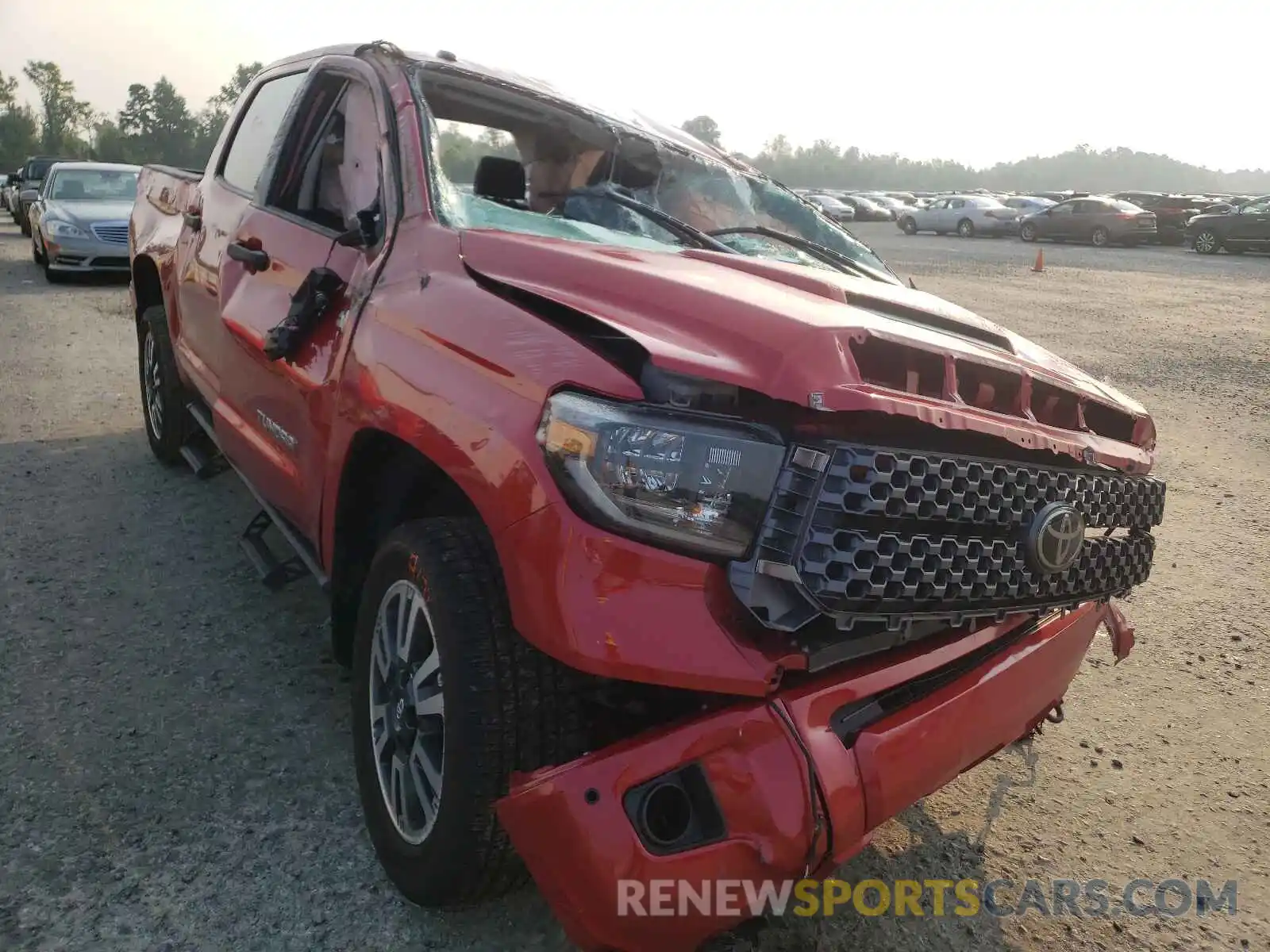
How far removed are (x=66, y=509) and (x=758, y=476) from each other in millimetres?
4186

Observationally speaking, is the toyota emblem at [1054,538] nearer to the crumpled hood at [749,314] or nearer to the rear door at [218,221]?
the crumpled hood at [749,314]

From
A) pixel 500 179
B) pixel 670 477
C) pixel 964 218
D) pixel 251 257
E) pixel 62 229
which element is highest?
pixel 964 218

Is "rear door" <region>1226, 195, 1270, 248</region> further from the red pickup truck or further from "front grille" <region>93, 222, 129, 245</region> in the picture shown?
the red pickup truck

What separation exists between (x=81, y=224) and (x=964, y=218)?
2822 centimetres

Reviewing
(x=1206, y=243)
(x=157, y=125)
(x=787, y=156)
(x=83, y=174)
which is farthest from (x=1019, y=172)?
(x=83, y=174)

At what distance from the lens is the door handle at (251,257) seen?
128 inches

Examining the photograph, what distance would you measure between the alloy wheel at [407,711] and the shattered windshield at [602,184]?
111 centimetres

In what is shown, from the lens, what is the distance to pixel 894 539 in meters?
1.83

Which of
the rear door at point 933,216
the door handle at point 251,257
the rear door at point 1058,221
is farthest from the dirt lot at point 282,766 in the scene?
the rear door at point 933,216

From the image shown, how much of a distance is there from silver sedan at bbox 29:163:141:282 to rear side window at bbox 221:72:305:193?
8908mm

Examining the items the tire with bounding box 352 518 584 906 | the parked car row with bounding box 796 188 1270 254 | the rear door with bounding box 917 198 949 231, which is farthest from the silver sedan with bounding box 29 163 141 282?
the rear door with bounding box 917 198 949 231

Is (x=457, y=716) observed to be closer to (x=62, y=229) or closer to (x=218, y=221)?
(x=218, y=221)

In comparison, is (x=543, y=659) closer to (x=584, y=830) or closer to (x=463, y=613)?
(x=463, y=613)

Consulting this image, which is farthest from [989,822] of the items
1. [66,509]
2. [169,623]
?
[66,509]
